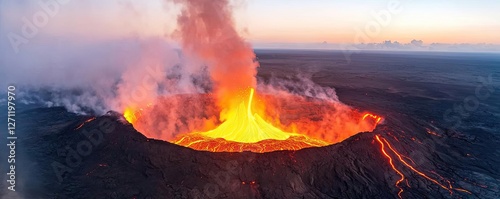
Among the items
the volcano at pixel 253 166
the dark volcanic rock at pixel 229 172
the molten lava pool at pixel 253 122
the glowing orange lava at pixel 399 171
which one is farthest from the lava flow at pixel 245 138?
the glowing orange lava at pixel 399 171

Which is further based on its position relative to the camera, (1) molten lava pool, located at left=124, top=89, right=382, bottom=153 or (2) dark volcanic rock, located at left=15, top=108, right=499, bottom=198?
(1) molten lava pool, located at left=124, top=89, right=382, bottom=153

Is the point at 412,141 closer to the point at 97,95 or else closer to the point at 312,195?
the point at 312,195

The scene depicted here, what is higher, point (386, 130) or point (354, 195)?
point (386, 130)

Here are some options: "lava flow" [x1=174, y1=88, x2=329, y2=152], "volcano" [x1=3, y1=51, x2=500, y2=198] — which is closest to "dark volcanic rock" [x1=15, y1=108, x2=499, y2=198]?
"volcano" [x1=3, y1=51, x2=500, y2=198]

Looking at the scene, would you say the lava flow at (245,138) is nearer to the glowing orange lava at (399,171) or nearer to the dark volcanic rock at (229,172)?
the dark volcanic rock at (229,172)

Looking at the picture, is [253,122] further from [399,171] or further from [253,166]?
[399,171]

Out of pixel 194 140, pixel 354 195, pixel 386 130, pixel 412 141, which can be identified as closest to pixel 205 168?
pixel 194 140

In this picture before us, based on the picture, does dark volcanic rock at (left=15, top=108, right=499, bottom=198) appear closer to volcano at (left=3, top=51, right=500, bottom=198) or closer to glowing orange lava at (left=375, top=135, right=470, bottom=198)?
volcano at (left=3, top=51, right=500, bottom=198)
